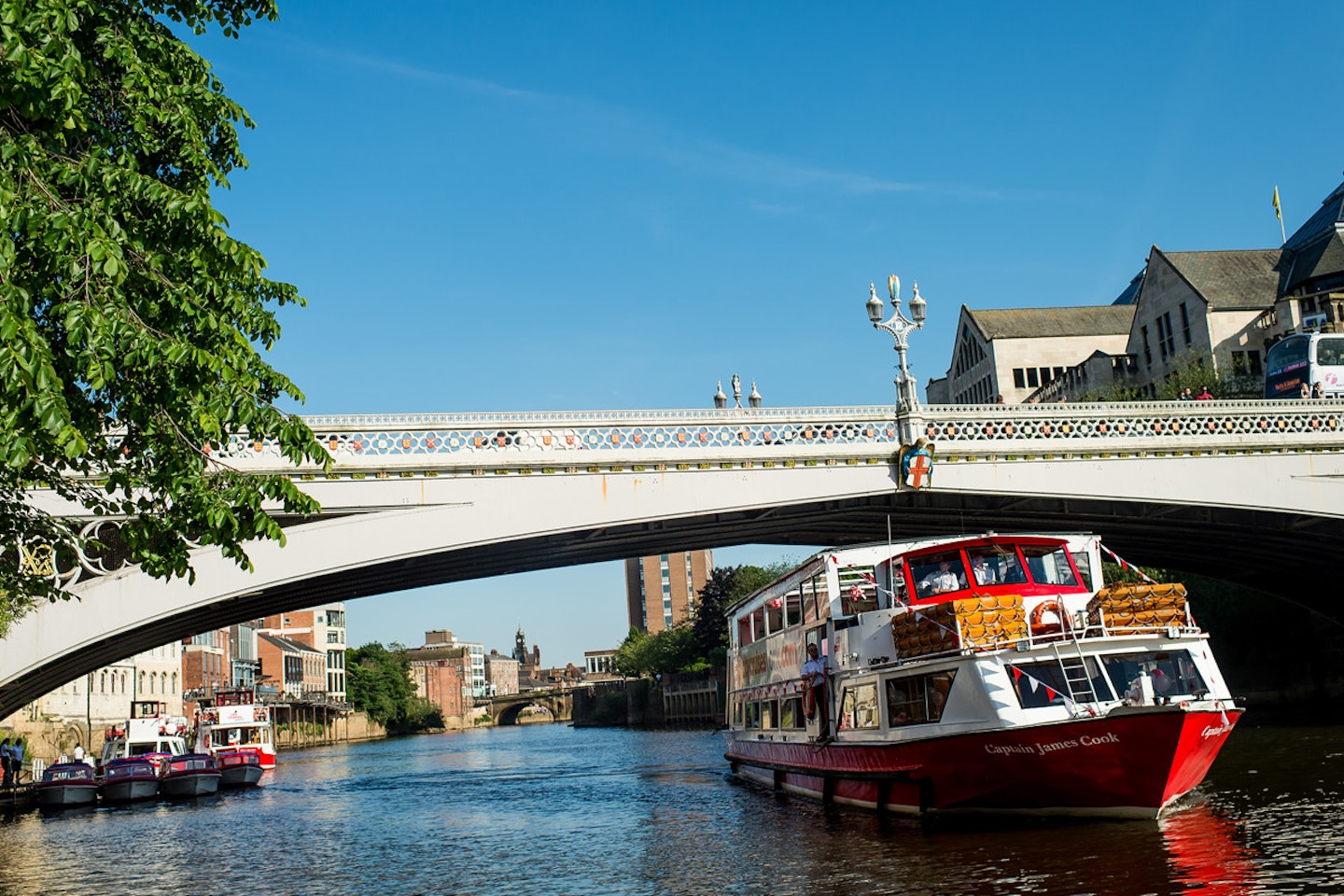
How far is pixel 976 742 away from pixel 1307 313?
1843 inches

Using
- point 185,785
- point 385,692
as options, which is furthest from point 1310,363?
point 385,692

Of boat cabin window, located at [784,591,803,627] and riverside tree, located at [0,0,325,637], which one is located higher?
riverside tree, located at [0,0,325,637]

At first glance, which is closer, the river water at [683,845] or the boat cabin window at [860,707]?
the river water at [683,845]

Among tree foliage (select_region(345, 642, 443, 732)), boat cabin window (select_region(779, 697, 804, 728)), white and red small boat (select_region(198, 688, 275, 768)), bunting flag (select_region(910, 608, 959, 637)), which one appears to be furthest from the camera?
tree foliage (select_region(345, 642, 443, 732))

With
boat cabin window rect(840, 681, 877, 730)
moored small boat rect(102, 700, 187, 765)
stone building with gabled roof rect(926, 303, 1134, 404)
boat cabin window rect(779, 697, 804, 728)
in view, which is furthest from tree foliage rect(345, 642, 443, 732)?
boat cabin window rect(840, 681, 877, 730)

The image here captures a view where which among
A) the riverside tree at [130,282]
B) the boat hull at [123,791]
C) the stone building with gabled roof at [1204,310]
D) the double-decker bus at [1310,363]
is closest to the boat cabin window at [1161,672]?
the riverside tree at [130,282]

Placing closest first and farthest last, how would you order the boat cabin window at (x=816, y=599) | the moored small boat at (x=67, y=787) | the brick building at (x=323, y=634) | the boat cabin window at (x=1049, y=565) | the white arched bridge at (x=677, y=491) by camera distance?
the boat cabin window at (x=1049, y=565), the white arched bridge at (x=677, y=491), the boat cabin window at (x=816, y=599), the moored small boat at (x=67, y=787), the brick building at (x=323, y=634)

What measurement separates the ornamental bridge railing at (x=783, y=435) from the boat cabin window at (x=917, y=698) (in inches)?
257

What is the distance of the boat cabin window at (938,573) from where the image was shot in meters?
22.5

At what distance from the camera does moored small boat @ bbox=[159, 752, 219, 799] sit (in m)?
40.2

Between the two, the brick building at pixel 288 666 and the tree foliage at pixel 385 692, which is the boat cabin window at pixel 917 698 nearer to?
the brick building at pixel 288 666

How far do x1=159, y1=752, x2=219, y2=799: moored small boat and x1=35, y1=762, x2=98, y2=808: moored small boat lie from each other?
A: 9.66 feet

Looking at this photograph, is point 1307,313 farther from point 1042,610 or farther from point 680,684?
point 680,684

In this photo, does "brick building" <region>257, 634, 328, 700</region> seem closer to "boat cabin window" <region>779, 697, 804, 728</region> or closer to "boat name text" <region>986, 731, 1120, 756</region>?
"boat cabin window" <region>779, 697, 804, 728</region>
